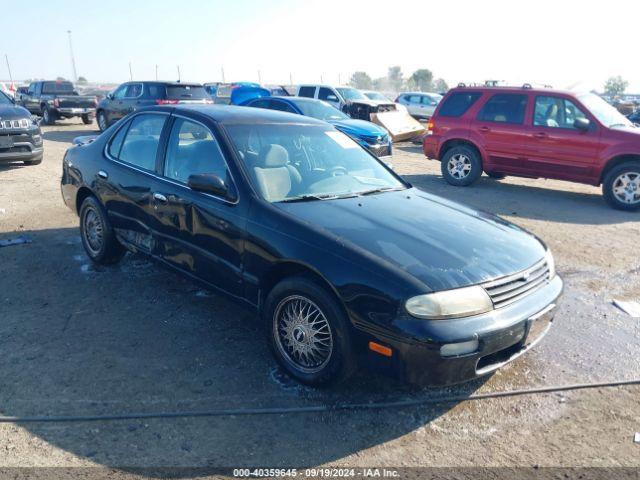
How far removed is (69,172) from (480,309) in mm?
4608

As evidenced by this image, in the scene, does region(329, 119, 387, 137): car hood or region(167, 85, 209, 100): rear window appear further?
region(167, 85, 209, 100): rear window

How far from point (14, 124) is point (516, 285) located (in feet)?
32.7

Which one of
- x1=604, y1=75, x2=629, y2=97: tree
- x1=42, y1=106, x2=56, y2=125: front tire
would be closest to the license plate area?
Answer: x1=42, y1=106, x2=56, y2=125: front tire

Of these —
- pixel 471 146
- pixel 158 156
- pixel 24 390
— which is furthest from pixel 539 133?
pixel 24 390

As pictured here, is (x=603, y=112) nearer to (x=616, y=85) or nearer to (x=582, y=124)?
(x=582, y=124)

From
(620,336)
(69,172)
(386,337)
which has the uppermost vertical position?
(69,172)

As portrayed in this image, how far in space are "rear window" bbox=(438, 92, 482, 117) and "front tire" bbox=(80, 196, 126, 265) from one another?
728cm

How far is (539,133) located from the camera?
9.12 metres

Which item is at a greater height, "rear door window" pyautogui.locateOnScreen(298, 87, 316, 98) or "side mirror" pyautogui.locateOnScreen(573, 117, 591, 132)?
"rear door window" pyautogui.locateOnScreen(298, 87, 316, 98)

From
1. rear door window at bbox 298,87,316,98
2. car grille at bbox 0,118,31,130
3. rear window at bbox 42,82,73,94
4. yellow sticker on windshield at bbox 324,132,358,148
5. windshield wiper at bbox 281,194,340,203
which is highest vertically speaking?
rear window at bbox 42,82,73,94

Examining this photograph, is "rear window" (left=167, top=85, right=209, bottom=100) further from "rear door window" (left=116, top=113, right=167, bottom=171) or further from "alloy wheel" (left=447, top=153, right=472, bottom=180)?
"rear door window" (left=116, top=113, right=167, bottom=171)

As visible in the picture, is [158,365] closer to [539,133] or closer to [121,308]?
[121,308]

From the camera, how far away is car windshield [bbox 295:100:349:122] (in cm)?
1240

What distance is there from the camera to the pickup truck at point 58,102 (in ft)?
65.0
